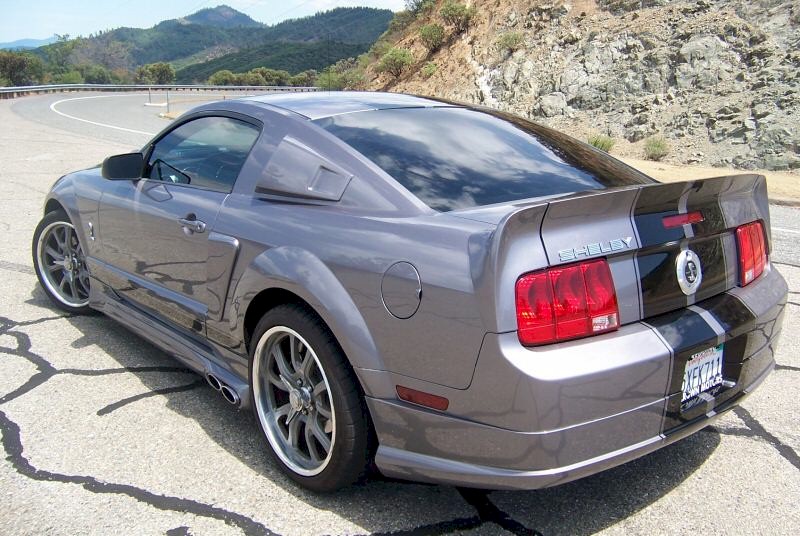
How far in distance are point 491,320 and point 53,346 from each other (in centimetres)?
327

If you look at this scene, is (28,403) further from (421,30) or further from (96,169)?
(421,30)

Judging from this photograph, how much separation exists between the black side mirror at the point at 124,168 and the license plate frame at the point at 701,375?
9.98ft

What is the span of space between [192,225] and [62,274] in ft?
7.19

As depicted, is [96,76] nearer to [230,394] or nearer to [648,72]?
[648,72]

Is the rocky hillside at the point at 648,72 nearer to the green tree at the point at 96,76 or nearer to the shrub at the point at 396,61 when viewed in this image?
the shrub at the point at 396,61

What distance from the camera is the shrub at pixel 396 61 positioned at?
1142 inches

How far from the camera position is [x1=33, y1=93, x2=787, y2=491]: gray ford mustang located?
7.46ft

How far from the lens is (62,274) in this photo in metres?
5.11

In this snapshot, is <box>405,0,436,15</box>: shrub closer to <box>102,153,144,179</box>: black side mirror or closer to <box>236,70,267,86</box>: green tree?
<box>102,153,144,179</box>: black side mirror

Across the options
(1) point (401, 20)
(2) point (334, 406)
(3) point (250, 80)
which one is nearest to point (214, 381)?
(2) point (334, 406)

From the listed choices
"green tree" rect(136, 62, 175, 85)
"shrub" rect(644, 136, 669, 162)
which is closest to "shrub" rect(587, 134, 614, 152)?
"shrub" rect(644, 136, 669, 162)

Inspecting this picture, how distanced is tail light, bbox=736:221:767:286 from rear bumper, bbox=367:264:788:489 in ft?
1.23

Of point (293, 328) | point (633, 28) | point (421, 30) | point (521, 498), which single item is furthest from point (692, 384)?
point (421, 30)

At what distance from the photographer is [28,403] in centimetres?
368
